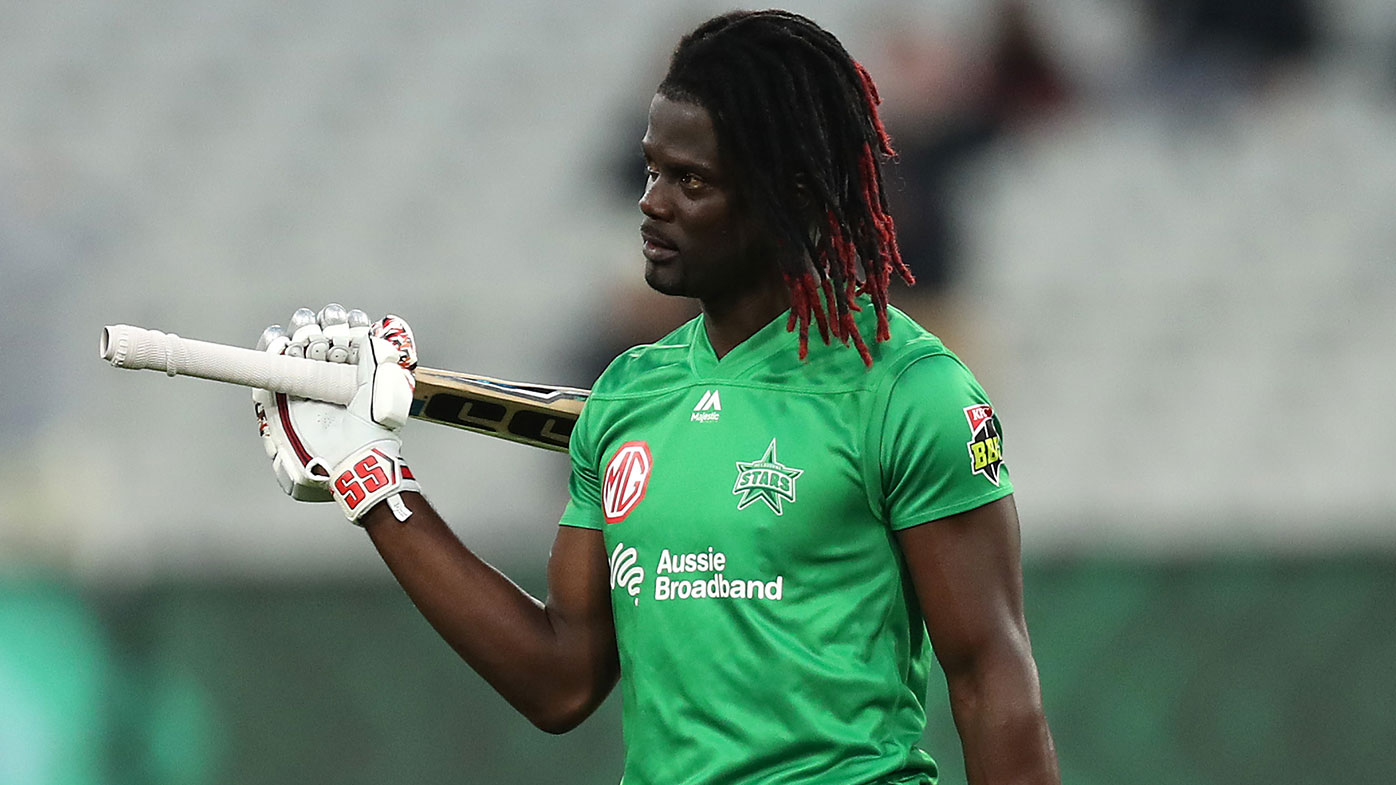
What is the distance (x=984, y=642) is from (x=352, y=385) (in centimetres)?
106

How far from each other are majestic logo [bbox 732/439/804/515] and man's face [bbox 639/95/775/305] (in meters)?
0.27

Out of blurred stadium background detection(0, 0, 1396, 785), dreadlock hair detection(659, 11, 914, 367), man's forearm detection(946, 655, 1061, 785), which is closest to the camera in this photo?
man's forearm detection(946, 655, 1061, 785)

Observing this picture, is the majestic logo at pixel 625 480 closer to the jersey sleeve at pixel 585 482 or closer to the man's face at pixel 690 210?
the jersey sleeve at pixel 585 482

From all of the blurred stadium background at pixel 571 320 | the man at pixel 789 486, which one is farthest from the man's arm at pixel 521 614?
the blurred stadium background at pixel 571 320

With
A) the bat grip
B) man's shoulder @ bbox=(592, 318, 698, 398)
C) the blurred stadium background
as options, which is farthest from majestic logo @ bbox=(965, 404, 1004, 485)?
the blurred stadium background

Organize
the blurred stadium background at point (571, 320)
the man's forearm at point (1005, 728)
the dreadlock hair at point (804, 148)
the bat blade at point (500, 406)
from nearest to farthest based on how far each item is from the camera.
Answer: the man's forearm at point (1005, 728), the dreadlock hair at point (804, 148), the bat blade at point (500, 406), the blurred stadium background at point (571, 320)

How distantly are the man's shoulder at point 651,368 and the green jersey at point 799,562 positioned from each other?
0.12 metres

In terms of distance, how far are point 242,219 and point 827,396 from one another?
264 inches

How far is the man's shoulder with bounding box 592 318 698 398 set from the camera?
8.82 ft

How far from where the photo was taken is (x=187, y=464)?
6691 mm

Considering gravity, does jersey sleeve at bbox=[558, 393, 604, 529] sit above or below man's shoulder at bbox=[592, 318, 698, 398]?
below

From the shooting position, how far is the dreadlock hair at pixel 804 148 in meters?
2.52

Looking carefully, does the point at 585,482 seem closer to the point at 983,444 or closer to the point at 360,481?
the point at 360,481

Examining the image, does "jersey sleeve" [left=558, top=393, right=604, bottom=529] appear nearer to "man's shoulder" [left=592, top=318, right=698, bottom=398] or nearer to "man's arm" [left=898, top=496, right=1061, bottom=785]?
"man's shoulder" [left=592, top=318, right=698, bottom=398]
